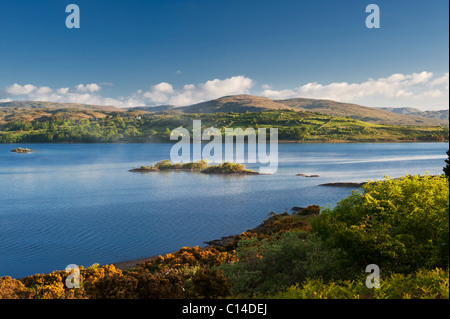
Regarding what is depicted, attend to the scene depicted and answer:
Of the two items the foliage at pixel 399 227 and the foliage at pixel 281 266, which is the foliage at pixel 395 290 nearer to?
the foliage at pixel 399 227

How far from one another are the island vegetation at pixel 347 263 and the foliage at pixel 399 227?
0.04 metres

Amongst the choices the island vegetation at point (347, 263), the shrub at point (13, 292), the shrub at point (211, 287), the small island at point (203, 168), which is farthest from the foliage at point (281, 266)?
the small island at point (203, 168)

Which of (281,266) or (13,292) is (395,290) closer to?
(281,266)

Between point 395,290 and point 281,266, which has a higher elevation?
point 395,290

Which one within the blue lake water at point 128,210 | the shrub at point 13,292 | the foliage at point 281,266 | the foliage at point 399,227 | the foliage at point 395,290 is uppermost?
the foliage at point 399,227

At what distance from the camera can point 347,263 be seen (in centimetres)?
1360

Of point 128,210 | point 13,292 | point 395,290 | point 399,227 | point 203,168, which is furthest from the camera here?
point 203,168

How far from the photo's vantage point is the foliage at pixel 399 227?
12312 mm

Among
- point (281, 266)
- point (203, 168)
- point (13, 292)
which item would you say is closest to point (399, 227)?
point (281, 266)

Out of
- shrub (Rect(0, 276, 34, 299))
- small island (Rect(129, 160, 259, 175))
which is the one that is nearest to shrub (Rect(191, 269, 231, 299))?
shrub (Rect(0, 276, 34, 299))

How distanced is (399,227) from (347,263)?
262 cm
